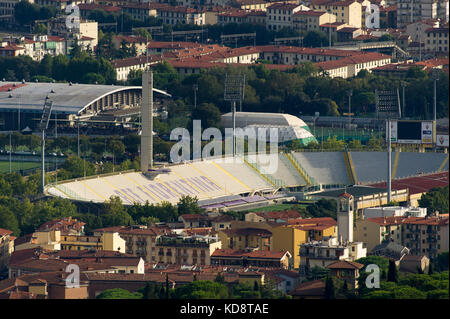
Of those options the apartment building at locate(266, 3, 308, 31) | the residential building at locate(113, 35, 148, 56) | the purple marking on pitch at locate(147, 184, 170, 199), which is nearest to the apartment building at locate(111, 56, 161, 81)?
the residential building at locate(113, 35, 148, 56)

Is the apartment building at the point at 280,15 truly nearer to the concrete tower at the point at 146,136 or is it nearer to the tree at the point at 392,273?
the concrete tower at the point at 146,136

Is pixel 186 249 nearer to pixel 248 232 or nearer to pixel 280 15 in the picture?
pixel 248 232

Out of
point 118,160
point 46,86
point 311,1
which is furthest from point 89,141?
point 311,1

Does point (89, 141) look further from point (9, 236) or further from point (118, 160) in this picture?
point (9, 236)

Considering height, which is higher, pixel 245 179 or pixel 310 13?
pixel 310 13

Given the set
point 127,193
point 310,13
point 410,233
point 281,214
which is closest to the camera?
point 410,233

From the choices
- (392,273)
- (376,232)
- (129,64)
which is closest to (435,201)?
(376,232)
